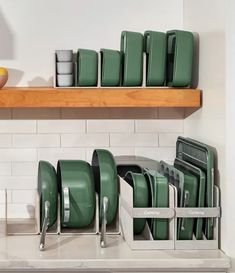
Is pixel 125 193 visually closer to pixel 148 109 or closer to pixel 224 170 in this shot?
pixel 224 170

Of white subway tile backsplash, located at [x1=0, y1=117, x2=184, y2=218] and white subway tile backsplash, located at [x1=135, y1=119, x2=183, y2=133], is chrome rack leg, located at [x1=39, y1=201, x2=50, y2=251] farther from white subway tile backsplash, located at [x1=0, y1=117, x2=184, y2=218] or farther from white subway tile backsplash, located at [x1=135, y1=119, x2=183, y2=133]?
white subway tile backsplash, located at [x1=135, y1=119, x2=183, y2=133]

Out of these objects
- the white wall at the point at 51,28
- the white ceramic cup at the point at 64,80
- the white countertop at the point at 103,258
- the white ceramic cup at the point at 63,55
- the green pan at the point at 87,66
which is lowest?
the white countertop at the point at 103,258

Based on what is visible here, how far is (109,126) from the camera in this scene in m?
2.96

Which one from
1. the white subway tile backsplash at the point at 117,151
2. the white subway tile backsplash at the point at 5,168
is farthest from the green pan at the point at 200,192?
the white subway tile backsplash at the point at 5,168

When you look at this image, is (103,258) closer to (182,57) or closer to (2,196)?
(2,196)

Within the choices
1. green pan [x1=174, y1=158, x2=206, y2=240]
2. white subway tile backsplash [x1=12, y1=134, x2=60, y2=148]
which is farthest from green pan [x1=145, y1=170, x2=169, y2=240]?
white subway tile backsplash [x1=12, y1=134, x2=60, y2=148]

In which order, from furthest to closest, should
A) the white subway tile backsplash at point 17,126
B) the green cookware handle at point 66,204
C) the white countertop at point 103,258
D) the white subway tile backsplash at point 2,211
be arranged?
the white subway tile backsplash at point 17,126
the white subway tile backsplash at point 2,211
the green cookware handle at point 66,204
the white countertop at point 103,258

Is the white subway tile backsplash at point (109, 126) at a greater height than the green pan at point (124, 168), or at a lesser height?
greater

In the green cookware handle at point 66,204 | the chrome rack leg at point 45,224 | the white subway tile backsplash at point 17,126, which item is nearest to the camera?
the chrome rack leg at point 45,224

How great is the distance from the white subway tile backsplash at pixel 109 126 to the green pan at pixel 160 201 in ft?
1.91

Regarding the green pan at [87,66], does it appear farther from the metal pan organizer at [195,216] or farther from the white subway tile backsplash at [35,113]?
the metal pan organizer at [195,216]

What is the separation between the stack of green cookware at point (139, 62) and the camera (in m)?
2.58

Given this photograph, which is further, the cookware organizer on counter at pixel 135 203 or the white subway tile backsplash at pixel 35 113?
the white subway tile backsplash at pixel 35 113

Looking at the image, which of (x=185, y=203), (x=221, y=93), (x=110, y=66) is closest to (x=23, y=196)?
(x=110, y=66)
